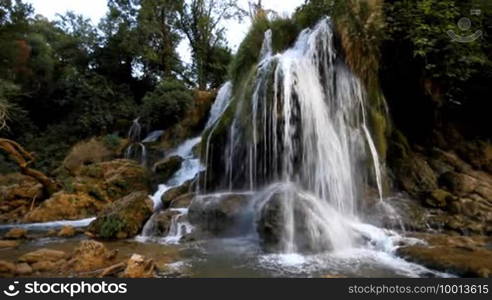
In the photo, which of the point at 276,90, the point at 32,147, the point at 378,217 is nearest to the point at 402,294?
the point at 378,217

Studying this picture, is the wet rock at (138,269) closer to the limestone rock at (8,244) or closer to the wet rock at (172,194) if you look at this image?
the limestone rock at (8,244)

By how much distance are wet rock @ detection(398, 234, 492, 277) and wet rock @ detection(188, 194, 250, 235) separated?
125 inches

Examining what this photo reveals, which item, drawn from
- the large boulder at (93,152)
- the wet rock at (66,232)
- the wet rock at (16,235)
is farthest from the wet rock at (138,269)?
the large boulder at (93,152)

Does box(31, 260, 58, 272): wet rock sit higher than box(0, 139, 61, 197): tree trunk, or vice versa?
box(0, 139, 61, 197): tree trunk

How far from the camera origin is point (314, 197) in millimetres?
7031

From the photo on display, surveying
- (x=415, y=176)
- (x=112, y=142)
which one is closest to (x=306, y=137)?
(x=415, y=176)

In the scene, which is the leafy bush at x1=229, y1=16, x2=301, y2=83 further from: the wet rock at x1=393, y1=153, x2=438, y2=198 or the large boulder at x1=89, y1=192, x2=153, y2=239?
the large boulder at x1=89, y1=192, x2=153, y2=239

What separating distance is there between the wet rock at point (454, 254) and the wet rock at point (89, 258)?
15.1 ft

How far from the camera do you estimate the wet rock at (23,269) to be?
4301mm

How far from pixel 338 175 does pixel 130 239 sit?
191 inches

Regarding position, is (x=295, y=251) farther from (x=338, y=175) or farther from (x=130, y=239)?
(x=130, y=239)

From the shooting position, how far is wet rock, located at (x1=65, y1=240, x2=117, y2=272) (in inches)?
175

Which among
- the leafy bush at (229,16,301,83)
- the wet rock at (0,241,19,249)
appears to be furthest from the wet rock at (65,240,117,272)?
the leafy bush at (229,16,301,83)

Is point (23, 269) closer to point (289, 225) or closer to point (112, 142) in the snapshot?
point (289, 225)
